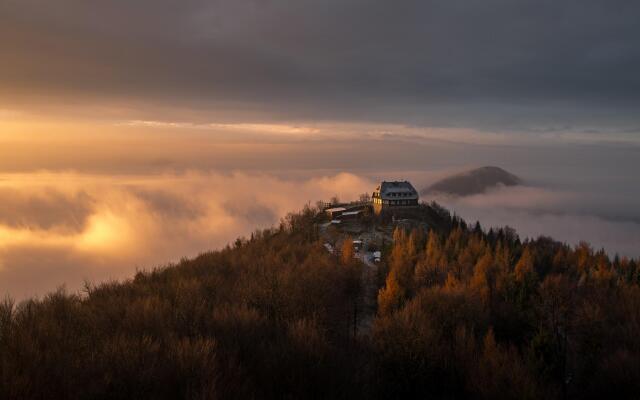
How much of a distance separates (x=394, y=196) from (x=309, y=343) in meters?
94.4

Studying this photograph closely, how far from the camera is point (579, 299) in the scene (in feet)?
179

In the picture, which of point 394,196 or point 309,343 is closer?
point 309,343

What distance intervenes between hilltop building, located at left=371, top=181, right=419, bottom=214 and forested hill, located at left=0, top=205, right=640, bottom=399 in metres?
56.7

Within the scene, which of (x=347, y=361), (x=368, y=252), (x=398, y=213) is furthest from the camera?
(x=398, y=213)

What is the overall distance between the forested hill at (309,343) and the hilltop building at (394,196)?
56726mm

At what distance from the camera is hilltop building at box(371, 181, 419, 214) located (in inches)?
4541

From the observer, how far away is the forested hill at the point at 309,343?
19141mm

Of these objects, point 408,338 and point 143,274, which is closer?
point 408,338

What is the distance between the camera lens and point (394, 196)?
381ft

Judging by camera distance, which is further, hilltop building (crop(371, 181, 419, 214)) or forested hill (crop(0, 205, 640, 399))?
hilltop building (crop(371, 181, 419, 214))

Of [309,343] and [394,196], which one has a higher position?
[309,343]

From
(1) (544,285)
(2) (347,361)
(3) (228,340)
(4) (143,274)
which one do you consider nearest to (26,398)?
(3) (228,340)

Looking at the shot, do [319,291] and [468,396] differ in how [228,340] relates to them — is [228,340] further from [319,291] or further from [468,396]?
[319,291]

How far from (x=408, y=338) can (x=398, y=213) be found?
81896 millimetres
